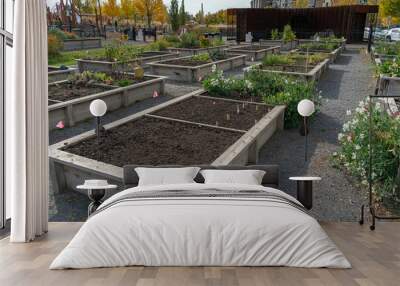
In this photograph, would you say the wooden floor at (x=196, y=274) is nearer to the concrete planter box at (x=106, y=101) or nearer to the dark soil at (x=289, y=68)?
the concrete planter box at (x=106, y=101)

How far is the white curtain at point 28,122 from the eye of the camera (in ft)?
8.63

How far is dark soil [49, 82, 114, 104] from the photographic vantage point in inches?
252

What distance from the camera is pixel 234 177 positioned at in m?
3.16

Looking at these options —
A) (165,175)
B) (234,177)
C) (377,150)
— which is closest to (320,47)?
(377,150)

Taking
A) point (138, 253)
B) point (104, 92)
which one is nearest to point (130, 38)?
point (104, 92)

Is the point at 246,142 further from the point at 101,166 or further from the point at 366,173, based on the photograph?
the point at 101,166

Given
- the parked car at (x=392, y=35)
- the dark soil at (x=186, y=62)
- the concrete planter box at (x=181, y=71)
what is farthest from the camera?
the parked car at (x=392, y=35)

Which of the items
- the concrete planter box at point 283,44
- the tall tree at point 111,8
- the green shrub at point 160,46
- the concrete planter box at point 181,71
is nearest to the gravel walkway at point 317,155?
the concrete planter box at point 181,71

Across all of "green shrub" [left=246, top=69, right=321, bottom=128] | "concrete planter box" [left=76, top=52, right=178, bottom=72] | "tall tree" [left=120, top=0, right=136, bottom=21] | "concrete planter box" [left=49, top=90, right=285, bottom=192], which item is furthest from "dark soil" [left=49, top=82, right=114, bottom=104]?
"tall tree" [left=120, top=0, right=136, bottom=21]

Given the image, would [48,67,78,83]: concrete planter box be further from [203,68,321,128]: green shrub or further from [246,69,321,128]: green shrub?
[246,69,321,128]: green shrub

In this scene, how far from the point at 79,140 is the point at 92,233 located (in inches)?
82.8

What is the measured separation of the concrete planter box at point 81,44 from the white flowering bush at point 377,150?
12.5 metres

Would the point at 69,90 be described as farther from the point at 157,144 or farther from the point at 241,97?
the point at 157,144

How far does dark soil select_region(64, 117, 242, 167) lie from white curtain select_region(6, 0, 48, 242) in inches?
42.0
